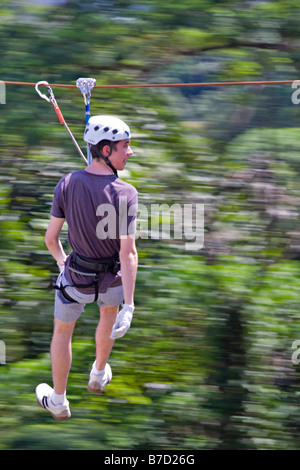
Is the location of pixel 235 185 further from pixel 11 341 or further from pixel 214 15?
pixel 11 341

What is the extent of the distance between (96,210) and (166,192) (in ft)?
10.7

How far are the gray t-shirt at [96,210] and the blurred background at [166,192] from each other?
3078 millimetres

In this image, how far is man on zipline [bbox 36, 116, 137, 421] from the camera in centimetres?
346

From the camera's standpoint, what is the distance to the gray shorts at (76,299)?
3.69m

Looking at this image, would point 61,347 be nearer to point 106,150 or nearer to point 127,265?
point 127,265

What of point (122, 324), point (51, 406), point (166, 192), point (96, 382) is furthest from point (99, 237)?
point (166, 192)

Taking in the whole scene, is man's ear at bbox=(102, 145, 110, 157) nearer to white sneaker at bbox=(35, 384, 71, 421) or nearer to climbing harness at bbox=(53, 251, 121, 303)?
climbing harness at bbox=(53, 251, 121, 303)

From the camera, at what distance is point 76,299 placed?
12.1ft

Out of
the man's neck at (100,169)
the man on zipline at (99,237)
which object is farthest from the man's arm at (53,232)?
the man's neck at (100,169)

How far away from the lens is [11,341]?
23.4ft

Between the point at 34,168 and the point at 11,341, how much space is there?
1.77 meters

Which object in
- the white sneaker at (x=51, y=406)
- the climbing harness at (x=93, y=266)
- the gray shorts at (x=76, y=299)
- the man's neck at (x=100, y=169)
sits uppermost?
the man's neck at (x=100, y=169)

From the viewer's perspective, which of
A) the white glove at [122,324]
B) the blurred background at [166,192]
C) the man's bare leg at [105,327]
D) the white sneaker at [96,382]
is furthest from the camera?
the blurred background at [166,192]

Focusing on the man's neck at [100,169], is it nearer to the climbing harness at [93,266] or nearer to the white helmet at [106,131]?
the white helmet at [106,131]
